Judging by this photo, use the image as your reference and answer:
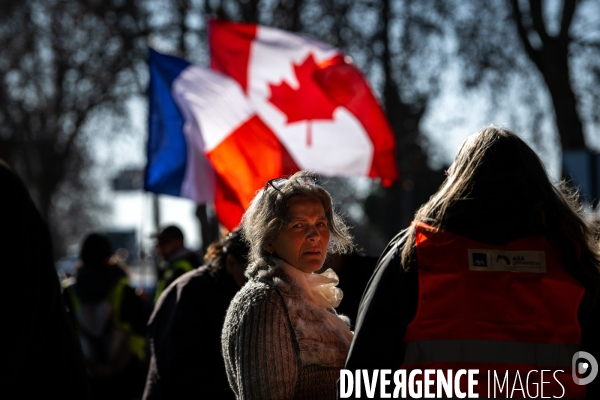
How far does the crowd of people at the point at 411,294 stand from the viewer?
9.04 ft

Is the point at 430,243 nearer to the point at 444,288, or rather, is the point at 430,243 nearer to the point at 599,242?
the point at 444,288

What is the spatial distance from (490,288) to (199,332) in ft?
7.41

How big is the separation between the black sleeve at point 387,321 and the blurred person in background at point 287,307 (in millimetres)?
384

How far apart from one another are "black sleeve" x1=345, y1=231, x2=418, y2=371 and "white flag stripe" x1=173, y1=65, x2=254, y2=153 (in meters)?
5.81

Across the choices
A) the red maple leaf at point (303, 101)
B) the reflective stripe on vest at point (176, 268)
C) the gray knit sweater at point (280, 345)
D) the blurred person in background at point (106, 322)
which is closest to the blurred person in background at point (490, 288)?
the gray knit sweater at point (280, 345)

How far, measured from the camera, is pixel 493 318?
2955mm

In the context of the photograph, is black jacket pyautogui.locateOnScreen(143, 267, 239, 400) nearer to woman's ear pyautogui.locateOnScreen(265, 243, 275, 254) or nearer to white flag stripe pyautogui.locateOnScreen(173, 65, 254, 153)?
woman's ear pyautogui.locateOnScreen(265, 243, 275, 254)

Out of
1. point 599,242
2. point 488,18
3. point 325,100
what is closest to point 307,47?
point 325,100

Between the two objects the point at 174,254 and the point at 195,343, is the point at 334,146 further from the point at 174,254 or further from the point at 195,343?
the point at 195,343

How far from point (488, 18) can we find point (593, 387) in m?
12.1

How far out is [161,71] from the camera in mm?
9234

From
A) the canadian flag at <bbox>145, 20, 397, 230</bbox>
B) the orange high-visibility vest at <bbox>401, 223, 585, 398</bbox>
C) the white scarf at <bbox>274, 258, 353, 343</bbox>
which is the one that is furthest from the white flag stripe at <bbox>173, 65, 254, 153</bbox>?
the orange high-visibility vest at <bbox>401, 223, 585, 398</bbox>

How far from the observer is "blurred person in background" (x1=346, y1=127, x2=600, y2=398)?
9.66ft

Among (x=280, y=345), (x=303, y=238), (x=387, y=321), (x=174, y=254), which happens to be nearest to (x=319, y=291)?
(x=303, y=238)
